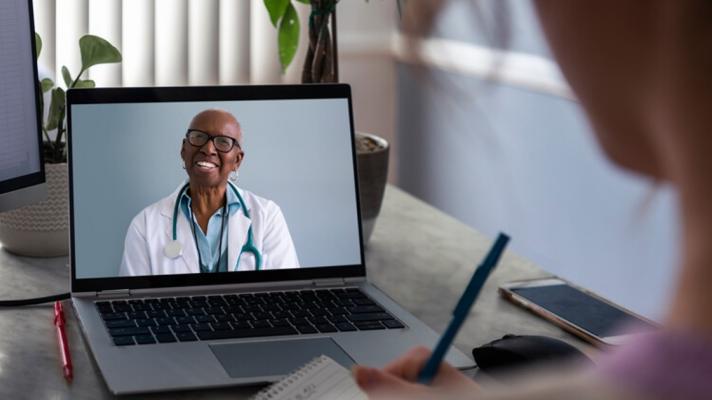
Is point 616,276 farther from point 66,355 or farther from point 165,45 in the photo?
point 66,355

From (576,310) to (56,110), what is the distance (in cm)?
75

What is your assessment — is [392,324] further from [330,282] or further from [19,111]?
[19,111]

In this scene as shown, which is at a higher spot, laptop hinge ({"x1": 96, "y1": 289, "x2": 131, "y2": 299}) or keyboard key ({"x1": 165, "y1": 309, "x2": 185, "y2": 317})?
laptop hinge ({"x1": 96, "y1": 289, "x2": 131, "y2": 299})

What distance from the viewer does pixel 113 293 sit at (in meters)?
1.16

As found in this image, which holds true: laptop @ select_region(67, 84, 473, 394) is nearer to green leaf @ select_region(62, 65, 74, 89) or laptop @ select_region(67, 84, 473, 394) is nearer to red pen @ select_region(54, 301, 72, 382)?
red pen @ select_region(54, 301, 72, 382)

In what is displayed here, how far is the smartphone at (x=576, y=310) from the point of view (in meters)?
1.12

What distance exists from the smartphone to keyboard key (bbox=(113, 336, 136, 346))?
48 cm

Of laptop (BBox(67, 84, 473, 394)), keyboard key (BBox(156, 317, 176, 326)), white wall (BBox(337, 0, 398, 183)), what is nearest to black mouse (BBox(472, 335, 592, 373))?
laptop (BBox(67, 84, 473, 394))

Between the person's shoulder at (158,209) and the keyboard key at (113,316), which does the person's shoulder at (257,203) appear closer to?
the person's shoulder at (158,209)

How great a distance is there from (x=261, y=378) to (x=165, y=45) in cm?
224

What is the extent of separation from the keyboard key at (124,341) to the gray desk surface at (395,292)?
0.11ft

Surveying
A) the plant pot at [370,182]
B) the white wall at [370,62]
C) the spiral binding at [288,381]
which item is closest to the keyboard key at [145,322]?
the spiral binding at [288,381]

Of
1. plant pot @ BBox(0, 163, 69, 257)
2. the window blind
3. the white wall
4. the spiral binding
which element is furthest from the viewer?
the white wall

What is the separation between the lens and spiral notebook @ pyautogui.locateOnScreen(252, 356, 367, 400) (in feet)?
2.95
